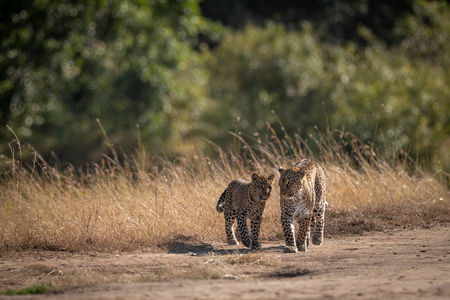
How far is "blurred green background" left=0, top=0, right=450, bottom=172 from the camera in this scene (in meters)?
21.1

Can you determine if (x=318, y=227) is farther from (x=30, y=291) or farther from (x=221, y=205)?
(x=30, y=291)

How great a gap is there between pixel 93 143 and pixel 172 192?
11877 millimetres

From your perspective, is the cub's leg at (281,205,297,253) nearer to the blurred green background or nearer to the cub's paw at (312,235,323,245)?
the cub's paw at (312,235,323,245)

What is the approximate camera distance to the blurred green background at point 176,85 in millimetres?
21078

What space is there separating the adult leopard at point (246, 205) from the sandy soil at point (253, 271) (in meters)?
0.20

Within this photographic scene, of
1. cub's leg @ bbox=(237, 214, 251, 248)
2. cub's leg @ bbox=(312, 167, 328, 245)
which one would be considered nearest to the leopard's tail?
cub's leg @ bbox=(237, 214, 251, 248)

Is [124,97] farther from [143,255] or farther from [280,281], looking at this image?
[280,281]

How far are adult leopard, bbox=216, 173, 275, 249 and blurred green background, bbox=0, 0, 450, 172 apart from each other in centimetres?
1055

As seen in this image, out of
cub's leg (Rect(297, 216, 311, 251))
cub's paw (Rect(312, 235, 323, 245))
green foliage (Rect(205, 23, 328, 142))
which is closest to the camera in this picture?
cub's leg (Rect(297, 216, 311, 251))

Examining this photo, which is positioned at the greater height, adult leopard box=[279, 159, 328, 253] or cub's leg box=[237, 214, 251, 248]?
adult leopard box=[279, 159, 328, 253]

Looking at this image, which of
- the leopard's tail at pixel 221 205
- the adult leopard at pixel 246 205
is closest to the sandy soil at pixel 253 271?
the adult leopard at pixel 246 205

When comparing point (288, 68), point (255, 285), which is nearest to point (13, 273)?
point (255, 285)

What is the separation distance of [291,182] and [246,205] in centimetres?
74

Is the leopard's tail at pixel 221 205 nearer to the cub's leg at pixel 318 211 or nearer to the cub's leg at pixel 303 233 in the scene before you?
the cub's leg at pixel 303 233
